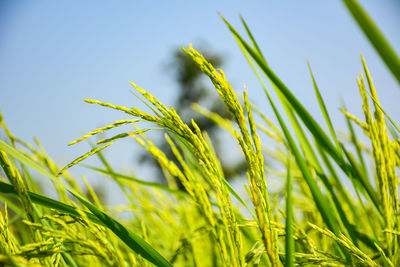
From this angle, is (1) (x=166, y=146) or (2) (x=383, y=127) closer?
(2) (x=383, y=127)

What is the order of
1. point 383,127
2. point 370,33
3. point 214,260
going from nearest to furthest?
point 370,33 < point 383,127 < point 214,260

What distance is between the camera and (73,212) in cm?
44

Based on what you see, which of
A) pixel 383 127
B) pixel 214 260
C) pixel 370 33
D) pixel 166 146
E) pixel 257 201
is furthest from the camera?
pixel 166 146

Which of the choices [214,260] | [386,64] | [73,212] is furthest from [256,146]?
[214,260]

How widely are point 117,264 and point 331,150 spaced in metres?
0.40

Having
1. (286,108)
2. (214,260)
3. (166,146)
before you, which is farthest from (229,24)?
(166,146)

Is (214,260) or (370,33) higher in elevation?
(370,33)

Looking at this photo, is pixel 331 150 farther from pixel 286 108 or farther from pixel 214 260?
pixel 214 260

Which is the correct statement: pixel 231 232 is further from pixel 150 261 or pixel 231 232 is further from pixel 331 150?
pixel 331 150

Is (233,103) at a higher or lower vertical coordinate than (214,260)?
higher

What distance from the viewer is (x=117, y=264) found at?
0.36 meters

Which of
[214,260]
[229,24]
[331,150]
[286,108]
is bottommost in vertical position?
[214,260]

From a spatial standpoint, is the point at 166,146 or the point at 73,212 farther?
the point at 166,146

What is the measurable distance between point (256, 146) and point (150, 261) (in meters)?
0.22
